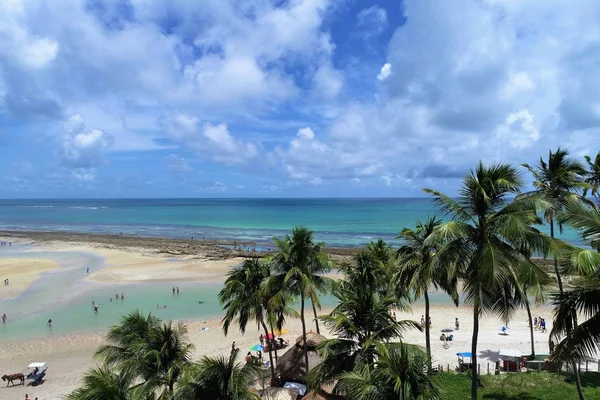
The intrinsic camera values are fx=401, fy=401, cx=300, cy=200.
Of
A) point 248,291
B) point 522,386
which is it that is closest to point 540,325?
point 522,386

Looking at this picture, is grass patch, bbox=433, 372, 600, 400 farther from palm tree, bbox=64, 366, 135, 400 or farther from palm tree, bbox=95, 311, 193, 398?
palm tree, bbox=64, 366, 135, 400

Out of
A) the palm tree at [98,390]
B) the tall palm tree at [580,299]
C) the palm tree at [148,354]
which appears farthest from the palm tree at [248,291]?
the tall palm tree at [580,299]

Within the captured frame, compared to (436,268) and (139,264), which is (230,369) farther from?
(139,264)

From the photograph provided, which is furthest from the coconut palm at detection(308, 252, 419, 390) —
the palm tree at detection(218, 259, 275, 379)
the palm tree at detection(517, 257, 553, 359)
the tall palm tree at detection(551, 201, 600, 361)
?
the palm tree at detection(218, 259, 275, 379)

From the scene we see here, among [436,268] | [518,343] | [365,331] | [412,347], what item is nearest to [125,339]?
[365,331]

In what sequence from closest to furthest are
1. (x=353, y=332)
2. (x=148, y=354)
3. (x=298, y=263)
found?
(x=353, y=332), (x=148, y=354), (x=298, y=263)

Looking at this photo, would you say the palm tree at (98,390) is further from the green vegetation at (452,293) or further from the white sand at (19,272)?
the white sand at (19,272)

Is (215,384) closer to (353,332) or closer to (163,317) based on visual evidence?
A: (353,332)

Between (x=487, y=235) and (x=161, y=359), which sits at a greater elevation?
(x=487, y=235)
